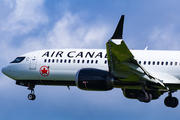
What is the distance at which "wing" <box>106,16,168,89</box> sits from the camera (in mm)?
26766

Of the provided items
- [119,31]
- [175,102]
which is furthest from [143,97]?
[119,31]

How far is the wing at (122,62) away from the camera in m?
26.8

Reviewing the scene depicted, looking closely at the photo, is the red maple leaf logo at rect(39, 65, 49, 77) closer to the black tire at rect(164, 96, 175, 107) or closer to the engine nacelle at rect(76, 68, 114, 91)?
the engine nacelle at rect(76, 68, 114, 91)

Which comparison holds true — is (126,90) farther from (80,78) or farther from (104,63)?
(80,78)

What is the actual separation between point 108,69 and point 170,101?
652cm

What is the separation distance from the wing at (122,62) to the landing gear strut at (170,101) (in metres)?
3.48

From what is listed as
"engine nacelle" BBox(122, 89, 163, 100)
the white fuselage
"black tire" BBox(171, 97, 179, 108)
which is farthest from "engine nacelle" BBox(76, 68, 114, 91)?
"black tire" BBox(171, 97, 179, 108)

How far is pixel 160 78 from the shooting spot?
32500 millimetres

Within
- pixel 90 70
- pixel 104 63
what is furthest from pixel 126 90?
pixel 90 70

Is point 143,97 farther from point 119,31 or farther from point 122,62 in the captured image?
point 119,31

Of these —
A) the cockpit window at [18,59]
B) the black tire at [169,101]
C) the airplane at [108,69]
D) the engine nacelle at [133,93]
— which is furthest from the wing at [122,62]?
the cockpit window at [18,59]

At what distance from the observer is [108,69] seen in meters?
32.4

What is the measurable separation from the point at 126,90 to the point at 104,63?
3.36 meters

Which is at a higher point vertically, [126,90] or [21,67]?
[21,67]
